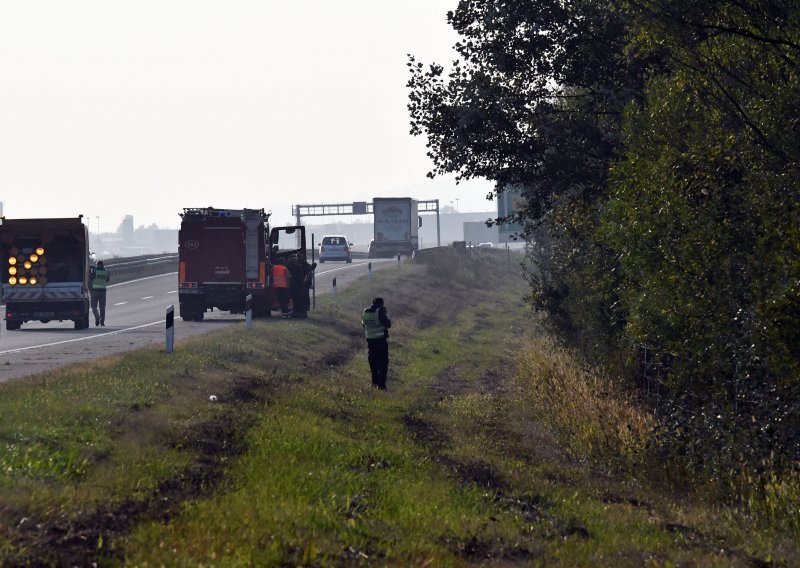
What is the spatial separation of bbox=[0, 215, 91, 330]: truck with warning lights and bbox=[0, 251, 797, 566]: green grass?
11188mm

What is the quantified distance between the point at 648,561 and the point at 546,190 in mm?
14150

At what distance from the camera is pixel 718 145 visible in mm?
13992

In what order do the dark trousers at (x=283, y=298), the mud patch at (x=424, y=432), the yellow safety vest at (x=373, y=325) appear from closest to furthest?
the mud patch at (x=424, y=432), the yellow safety vest at (x=373, y=325), the dark trousers at (x=283, y=298)

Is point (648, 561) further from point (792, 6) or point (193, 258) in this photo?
point (193, 258)

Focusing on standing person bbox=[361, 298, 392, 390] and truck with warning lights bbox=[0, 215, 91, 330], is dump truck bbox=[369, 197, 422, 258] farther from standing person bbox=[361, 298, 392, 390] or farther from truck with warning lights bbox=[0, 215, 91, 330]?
standing person bbox=[361, 298, 392, 390]

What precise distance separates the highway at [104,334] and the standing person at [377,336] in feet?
19.2

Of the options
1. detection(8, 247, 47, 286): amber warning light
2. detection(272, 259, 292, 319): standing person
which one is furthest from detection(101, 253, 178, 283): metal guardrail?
detection(8, 247, 47, 286): amber warning light

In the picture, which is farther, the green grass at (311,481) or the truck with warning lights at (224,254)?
the truck with warning lights at (224,254)

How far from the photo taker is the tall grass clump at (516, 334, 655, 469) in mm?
15562

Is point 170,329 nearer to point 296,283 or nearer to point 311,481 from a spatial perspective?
point 311,481

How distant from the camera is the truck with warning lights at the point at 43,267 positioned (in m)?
31.1

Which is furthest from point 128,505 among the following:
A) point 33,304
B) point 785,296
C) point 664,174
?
point 33,304

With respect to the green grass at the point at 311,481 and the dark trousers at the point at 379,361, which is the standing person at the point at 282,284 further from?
the dark trousers at the point at 379,361

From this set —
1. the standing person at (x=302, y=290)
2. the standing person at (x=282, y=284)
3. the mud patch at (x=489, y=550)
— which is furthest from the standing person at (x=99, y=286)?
the mud patch at (x=489, y=550)
